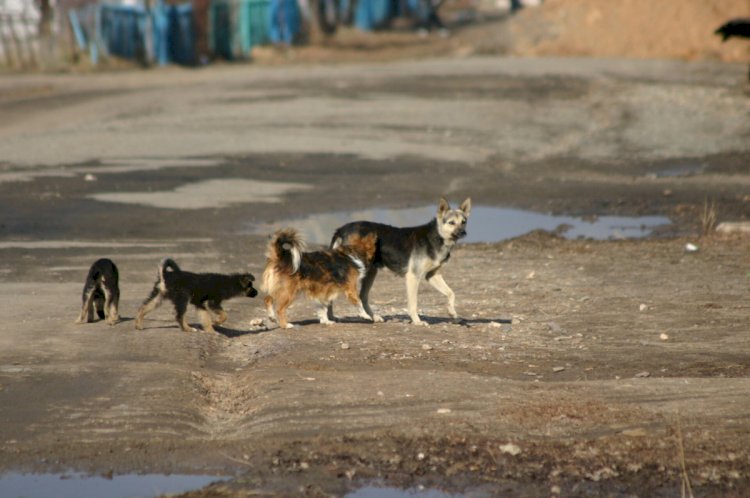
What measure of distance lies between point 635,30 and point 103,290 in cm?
4402

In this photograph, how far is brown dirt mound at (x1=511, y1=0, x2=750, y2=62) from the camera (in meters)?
50.9

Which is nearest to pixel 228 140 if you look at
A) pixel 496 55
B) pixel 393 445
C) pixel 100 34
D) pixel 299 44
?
pixel 393 445

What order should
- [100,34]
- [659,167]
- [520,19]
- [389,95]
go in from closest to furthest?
[659,167] → [389,95] → [100,34] → [520,19]

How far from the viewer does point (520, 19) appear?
193 ft

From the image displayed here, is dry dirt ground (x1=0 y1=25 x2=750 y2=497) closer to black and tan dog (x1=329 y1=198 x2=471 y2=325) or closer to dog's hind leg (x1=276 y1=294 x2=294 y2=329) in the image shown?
dog's hind leg (x1=276 y1=294 x2=294 y2=329)

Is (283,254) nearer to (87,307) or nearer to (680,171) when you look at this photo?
(87,307)

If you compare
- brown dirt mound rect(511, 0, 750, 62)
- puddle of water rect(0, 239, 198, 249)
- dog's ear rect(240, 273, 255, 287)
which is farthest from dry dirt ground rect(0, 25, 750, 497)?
brown dirt mound rect(511, 0, 750, 62)

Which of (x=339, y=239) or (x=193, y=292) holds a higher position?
(x=339, y=239)

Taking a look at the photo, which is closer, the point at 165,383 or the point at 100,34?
the point at 165,383

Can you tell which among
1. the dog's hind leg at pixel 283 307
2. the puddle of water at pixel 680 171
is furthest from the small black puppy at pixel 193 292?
the puddle of water at pixel 680 171

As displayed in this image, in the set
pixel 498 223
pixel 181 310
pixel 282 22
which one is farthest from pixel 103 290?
pixel 282 22

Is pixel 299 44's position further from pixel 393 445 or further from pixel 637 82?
pixel 393 445

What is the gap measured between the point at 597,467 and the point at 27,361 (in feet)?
15.7

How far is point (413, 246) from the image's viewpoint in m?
13.0
